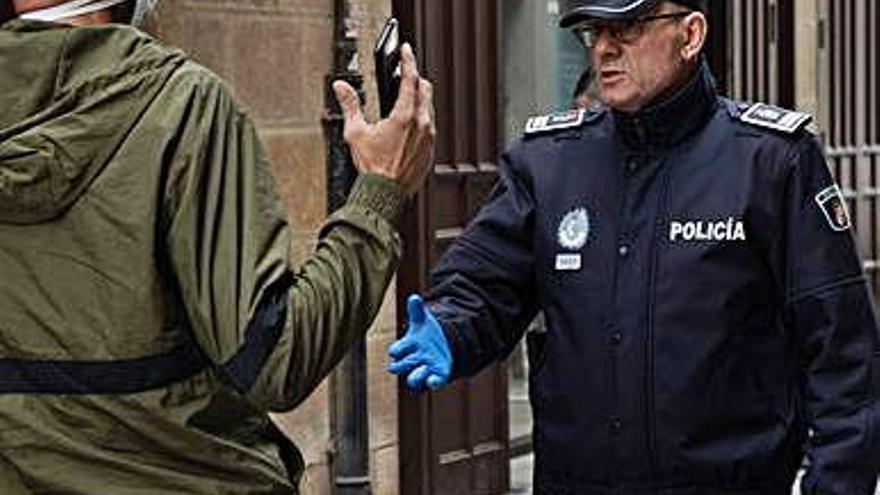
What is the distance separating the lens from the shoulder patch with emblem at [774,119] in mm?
3256

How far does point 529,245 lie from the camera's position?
135 inches

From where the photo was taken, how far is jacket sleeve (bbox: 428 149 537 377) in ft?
11.1

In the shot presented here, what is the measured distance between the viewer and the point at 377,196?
2436mm

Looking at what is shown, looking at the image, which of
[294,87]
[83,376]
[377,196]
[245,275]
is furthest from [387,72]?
[294,87]

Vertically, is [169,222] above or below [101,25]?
below

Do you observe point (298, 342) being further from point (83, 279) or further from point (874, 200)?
point (874, 200)

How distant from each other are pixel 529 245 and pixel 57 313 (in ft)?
4.27

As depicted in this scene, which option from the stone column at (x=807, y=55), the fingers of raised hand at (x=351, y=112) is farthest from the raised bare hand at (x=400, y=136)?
the stone column at (x=807, y=55)

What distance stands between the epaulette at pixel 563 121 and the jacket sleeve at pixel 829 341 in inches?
17.9

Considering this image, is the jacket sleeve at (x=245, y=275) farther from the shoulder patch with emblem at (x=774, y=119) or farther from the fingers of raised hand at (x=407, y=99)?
the shoulder patch with emblem at (x=774, y=119)

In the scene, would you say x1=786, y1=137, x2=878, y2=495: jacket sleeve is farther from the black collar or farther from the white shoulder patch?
the white shoulder patch

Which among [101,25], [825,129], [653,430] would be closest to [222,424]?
[101,25]

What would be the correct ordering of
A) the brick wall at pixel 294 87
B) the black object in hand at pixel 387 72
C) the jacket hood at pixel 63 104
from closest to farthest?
the jacket hood at pixel 63 104 < the black object in hand at pixel 387 72 < the brick wall at pixel 294 87

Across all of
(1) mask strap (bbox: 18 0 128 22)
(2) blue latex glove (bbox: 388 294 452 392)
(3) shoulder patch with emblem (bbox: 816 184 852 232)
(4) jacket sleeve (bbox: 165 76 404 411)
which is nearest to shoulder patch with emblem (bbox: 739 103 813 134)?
(3) shoulder patch with emblem (bbox: 816 184 852 232)
